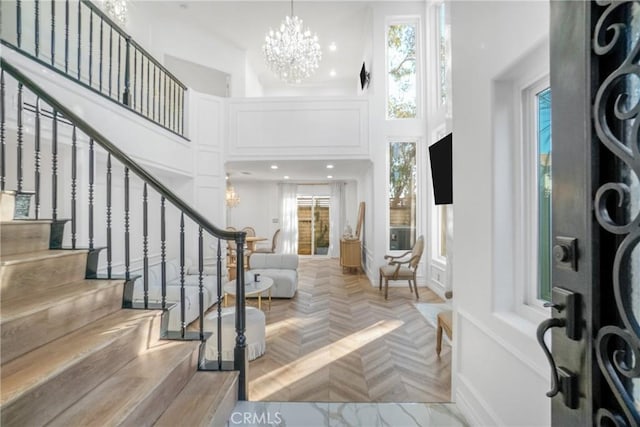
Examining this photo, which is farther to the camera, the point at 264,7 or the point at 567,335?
the point at 264,7

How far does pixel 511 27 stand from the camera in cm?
133

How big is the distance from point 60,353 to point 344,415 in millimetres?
1701

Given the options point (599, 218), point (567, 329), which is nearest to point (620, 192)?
point (599, 218)

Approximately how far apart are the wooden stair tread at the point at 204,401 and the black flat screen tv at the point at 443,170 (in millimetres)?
2070

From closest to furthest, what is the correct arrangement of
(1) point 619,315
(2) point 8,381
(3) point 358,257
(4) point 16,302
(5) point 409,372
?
(1) point 619,315 < (2) point 8,381 < (4) point 16,302 < (5) point 409,372 < (3) point 358,257

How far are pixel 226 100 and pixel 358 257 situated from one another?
14.4 feet

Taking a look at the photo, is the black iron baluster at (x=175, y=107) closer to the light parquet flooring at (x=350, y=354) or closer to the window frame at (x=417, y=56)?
the light parquet flooring at (x=350, y=354)

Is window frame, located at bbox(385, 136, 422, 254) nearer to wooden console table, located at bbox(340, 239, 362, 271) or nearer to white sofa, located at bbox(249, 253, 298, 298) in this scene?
wooden console table, located at bbox(340, 239, 362, 271)

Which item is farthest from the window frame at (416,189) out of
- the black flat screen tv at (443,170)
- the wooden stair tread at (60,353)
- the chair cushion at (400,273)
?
the wooden stair tread at (60,353)

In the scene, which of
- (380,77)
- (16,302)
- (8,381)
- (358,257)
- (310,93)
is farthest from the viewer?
(310,93)

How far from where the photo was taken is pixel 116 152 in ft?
6.34

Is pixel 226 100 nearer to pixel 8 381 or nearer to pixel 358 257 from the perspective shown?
pixel 358 257

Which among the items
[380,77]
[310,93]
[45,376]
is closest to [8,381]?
[45,376]

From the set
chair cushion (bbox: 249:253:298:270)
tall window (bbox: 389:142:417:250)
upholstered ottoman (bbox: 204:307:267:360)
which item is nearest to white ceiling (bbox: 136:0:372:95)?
tall window (bbox: 389:142:417:250)
